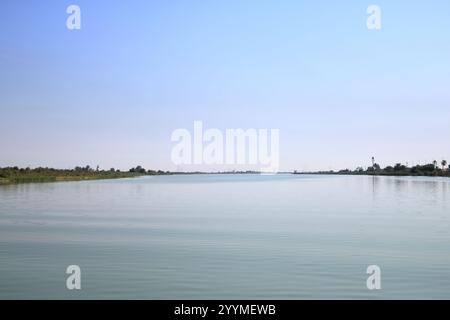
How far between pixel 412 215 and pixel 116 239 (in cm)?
2097

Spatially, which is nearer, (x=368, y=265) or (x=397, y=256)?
(x=368, y=265)

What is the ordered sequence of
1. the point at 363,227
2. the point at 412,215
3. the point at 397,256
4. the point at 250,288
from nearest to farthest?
the point at 250,288
the point at 397,256
the point at 363,227
the point at 412,215

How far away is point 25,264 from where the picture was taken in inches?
679

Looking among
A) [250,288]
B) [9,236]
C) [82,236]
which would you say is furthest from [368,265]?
[9,236]
